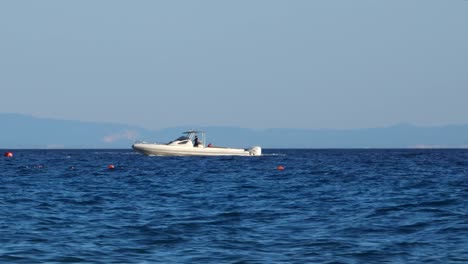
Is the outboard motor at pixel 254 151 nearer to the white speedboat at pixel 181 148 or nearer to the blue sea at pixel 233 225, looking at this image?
the white speedboat at pixel 181 148

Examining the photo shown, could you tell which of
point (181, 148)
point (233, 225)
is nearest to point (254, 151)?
point (181, 148)

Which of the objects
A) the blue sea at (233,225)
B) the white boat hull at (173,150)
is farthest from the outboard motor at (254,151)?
the blue sea at (233,225)

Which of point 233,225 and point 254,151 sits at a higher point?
point 254,151

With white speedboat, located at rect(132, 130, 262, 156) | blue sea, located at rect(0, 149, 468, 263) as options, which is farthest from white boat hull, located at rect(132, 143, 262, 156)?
blue sea, located at rect(0, 149, 468, 263)

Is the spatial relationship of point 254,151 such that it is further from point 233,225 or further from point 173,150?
point 233,225

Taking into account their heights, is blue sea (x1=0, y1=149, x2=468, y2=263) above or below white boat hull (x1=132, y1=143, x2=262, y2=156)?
below

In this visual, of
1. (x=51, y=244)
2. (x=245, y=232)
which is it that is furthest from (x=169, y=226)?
(x=51, y=244)

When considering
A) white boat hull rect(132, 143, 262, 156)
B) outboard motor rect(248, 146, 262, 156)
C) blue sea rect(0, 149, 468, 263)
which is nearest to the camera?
blue sea rect(0, 149, 468, 263)

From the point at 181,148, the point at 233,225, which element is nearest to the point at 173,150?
the point at 181,148

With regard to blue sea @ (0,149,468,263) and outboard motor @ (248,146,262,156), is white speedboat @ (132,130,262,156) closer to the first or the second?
outboard motor @ (248,146,262,156)

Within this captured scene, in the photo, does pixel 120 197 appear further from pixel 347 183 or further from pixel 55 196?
pixel 347 183

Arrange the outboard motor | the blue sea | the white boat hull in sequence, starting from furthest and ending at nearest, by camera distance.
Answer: the outboard motor → the white boat hull → the blue sea

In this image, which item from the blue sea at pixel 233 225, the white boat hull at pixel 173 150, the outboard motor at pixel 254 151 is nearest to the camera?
the blue sea at pixel 233 225

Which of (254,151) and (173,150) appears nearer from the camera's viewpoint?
(173,150)
